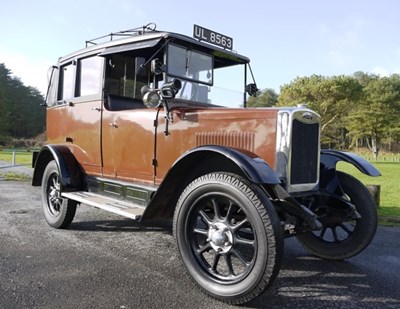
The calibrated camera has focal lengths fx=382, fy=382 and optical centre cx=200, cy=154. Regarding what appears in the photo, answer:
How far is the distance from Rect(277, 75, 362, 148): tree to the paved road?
40502 mm

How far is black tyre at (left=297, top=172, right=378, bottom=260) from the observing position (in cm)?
407

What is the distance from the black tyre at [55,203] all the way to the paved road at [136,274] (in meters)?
0.15

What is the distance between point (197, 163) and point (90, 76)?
2.47m

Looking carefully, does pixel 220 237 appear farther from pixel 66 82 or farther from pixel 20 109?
pixel 20 109

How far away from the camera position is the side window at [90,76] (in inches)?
200

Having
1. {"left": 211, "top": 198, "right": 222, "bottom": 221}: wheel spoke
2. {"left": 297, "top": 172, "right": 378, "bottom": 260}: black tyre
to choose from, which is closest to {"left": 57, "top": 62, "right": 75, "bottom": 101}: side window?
{"left": 211, "top": 198, "right": 222, "bottom": 221}: wheel spoke

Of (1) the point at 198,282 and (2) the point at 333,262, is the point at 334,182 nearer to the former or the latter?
(2) the point at 333,262

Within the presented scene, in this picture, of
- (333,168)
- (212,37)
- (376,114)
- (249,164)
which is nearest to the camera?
(249,164)

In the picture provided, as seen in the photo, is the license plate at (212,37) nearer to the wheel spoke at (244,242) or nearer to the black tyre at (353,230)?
the black tyre at (353,230)

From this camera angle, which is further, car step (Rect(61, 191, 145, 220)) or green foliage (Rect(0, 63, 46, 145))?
green foliage (Rect(0, 63, 46, 145))

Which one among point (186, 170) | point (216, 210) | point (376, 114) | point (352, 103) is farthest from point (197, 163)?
point (376, 114)

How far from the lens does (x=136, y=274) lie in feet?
11.9

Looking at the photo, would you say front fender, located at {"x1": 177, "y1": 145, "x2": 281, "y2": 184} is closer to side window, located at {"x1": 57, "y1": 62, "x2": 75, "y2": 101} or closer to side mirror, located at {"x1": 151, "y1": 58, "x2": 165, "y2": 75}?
side mirror, located at {"x1": 151, "y1": 58, "x2": 165, "y2": 75}

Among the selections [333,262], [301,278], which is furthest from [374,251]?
[301,278]
